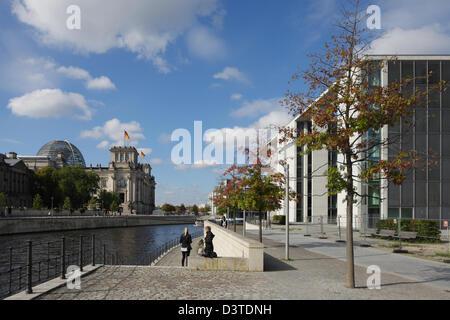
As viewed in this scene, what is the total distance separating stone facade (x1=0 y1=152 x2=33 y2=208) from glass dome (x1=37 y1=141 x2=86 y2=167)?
191ft

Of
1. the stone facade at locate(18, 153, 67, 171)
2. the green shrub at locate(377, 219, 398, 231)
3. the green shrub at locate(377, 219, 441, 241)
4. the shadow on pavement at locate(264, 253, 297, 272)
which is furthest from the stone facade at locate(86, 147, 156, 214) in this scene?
the shadow on pavement at locate(264, 253, 297, 272)

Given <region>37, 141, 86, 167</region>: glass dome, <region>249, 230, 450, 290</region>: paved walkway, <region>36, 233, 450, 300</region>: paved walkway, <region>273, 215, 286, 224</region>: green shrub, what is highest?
<region>37, 141, 86, 167</region>: glass dome

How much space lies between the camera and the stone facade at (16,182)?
101 metres

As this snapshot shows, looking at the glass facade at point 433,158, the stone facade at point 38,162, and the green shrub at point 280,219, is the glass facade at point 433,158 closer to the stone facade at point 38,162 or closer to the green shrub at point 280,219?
the green shrub at point 280,219

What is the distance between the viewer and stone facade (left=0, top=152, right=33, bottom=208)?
101 m

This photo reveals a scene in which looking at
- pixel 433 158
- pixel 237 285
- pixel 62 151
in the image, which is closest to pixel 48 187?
pixel 62 151

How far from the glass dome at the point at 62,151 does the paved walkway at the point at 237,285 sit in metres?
172

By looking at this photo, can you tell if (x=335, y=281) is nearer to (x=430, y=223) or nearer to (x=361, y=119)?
(x=361, y=119)

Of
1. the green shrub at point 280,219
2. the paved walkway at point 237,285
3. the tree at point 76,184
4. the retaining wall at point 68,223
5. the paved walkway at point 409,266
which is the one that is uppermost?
the tree at point 76,184

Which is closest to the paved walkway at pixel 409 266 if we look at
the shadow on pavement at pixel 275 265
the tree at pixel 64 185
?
the shadow on pavement at pixel 275 265

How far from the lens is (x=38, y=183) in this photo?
10931 cm

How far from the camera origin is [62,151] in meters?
174

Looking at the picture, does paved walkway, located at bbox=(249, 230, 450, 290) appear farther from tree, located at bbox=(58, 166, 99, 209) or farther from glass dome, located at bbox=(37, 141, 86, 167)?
glass dome, located at bbox=(37, 141, 86, 167)

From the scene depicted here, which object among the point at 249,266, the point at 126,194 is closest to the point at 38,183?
the point at 126,194
